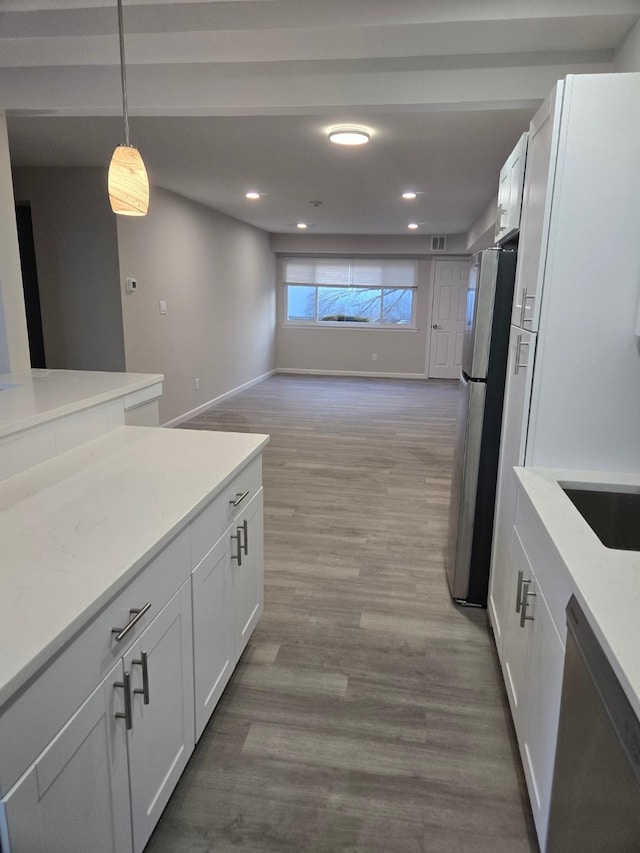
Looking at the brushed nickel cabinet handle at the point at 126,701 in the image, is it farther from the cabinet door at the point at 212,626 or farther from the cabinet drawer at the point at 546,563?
the cabinet drawer at the point at 546,563

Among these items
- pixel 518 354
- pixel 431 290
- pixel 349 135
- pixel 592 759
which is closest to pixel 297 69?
pixel 349 135

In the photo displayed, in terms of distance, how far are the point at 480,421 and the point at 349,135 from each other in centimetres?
203

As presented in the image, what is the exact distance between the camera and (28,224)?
17.7 feet

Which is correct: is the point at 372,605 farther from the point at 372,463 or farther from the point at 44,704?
the point at 372,463

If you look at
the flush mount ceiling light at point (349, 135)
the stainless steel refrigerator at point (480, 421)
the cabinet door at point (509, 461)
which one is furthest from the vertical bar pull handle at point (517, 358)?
the flush mount ceiling light at point (349, 135)

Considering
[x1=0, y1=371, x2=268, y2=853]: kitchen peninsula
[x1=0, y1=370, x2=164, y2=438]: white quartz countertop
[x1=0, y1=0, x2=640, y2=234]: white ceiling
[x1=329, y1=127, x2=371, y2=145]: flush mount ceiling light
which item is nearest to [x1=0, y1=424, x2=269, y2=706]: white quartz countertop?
[x1=0, y1=371, x2=268, y2=853]: kitchen peninsula

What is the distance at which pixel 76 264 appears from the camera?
479 centimetres

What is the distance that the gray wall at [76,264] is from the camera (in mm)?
4672

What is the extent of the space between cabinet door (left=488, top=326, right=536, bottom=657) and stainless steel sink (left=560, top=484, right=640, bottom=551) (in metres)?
0.23

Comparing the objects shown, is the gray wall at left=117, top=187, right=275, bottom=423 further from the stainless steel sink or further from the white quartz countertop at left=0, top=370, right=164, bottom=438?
the stainless steel sink

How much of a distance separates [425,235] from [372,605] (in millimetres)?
7280

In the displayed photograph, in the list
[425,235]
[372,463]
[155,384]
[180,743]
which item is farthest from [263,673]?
[425,235]

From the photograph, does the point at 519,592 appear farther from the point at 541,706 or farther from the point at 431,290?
the point at 431,290

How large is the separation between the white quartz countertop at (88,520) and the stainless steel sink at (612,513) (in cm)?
110
